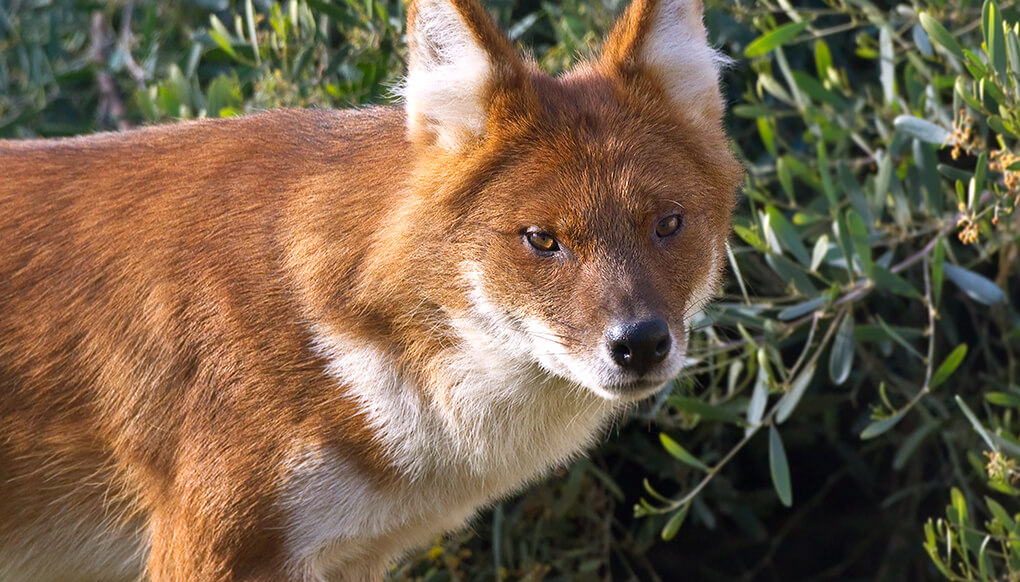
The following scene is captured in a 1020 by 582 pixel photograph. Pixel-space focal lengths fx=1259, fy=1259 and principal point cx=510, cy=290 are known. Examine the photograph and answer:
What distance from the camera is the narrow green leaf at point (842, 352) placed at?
4.41m

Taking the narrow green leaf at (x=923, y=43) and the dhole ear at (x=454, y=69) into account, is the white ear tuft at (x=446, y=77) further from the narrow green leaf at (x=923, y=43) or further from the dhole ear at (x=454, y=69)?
the narrow green leaf at (x=923, y=43)

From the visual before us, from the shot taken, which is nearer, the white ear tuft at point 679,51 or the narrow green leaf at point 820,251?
the white ear tuft at point 679,51

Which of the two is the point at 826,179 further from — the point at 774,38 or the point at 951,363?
the point at 951,363

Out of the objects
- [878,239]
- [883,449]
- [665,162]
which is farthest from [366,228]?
[883,449]

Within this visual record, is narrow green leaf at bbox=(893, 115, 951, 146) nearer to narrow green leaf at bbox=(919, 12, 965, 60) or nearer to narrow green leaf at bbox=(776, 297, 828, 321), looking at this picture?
narrow green leaf at bbox=(919, 12, 965, 60)

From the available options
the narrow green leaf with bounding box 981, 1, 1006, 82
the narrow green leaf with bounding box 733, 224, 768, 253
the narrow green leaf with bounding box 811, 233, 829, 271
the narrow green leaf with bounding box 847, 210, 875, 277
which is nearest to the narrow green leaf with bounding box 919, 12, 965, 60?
the narrow green leaf with bounding box 981, 1, 1006, 82

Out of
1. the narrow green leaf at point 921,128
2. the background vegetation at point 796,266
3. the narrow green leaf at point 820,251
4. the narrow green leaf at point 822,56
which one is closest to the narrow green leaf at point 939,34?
the background vegetation at point 796,266

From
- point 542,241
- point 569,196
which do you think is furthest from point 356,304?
point 569,196

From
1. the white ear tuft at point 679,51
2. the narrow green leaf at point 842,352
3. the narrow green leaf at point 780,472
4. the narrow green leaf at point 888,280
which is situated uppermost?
the white ear tuft at point 679,51

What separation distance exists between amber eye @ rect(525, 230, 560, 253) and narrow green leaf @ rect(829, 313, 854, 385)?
5.43 feet

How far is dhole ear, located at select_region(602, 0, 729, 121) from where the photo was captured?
3406 millimetres

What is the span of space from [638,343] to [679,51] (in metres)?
0.92

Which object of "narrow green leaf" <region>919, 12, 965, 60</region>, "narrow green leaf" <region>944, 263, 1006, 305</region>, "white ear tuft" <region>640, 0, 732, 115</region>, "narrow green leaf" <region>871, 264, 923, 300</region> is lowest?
"narrow green leaf" <region>944, 263, 1006, 305</region>

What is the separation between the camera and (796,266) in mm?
4387
